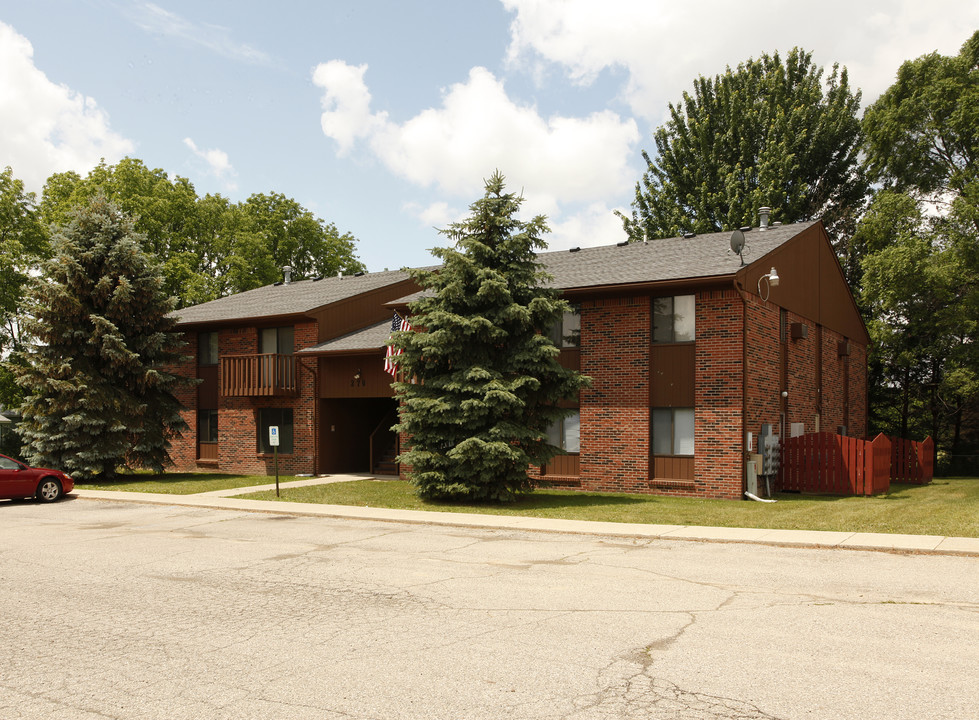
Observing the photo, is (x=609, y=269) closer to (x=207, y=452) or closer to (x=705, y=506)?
(x=705, y=506)

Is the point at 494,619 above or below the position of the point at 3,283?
below

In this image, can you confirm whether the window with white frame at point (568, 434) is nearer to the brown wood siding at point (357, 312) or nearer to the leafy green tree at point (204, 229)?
the brown wood siding at point (357, 312)

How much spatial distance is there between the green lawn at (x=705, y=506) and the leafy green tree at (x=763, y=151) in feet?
64.4

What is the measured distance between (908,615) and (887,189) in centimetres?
3370

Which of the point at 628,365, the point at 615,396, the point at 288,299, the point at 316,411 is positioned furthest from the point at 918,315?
the point at 288,299

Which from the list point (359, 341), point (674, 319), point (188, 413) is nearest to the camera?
point (674, 319)

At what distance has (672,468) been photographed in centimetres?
2125

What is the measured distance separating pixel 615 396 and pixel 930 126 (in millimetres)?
23008

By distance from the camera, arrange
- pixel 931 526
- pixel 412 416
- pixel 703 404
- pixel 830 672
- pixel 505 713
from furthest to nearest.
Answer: pixel 703 404
pixel 412 416
pixel 931 526
pixel 830 672
pixel 505 713

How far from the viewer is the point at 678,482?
69.1 feet

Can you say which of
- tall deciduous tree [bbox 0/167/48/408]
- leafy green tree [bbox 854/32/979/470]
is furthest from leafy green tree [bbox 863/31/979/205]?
tall deciduous tree [bbox 0/167/48/408]

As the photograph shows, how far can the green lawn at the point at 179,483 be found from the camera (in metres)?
23.4

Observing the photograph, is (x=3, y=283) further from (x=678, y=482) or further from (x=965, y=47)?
(x=965, y=47)

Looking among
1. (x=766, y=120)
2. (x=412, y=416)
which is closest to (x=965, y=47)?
(x=766, y=120)
